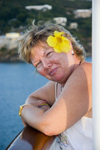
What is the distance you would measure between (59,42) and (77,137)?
0.93ft

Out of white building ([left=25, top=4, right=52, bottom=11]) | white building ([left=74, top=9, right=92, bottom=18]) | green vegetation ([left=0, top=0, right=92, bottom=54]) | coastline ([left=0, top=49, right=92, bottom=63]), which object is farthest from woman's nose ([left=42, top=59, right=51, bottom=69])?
white building ([left=74, top=9, right=92, bottom=18])

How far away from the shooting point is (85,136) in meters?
0.78

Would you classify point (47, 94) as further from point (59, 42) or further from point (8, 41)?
point (8, 41)

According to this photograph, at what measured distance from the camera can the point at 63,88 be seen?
75 cm

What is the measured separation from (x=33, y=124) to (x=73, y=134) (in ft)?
0.42

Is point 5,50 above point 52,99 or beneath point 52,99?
beneath

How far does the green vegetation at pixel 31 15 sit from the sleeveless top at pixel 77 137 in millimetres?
15372

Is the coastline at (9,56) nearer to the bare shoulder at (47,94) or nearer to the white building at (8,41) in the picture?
the white building at (8,41)

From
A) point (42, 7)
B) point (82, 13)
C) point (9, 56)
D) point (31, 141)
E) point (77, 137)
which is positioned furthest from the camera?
point (82, 13)

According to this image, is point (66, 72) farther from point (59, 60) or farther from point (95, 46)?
point (95, 46)

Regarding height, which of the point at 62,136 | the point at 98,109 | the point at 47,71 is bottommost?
the point at 62,136

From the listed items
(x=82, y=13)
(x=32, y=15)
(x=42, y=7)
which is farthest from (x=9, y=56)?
(x=82, y=13)

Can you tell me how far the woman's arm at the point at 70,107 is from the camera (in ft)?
2.31

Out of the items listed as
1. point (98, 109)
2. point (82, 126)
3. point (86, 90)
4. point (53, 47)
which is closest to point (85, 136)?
point (82, 126)
